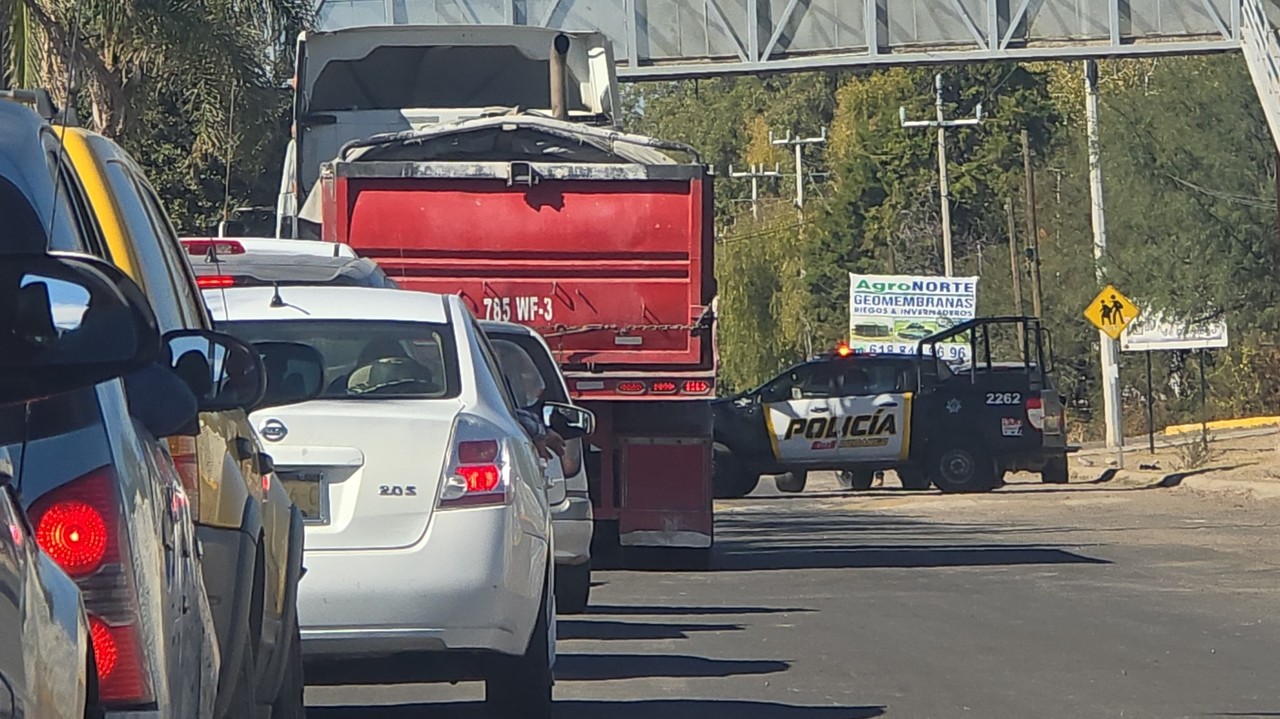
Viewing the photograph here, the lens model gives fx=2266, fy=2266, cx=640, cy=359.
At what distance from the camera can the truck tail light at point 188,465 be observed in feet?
14.1

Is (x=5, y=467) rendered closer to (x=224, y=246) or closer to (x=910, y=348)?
(x=224, y=246)

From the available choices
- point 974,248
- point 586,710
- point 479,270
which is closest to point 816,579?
point 479,270

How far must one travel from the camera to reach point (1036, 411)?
29703 mm

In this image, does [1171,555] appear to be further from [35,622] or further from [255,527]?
[35,622]

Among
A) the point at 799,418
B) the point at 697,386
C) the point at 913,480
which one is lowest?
the point at 913,480

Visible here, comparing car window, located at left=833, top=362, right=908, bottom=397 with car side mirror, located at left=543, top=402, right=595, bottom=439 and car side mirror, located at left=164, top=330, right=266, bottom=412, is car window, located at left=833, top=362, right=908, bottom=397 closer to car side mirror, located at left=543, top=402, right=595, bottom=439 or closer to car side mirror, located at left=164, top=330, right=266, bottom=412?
car side mirror, located at left=543, top=402, right=595, bottom=439

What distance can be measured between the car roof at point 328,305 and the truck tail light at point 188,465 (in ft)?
12.1

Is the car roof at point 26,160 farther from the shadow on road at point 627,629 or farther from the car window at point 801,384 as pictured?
the car window at point 801,384

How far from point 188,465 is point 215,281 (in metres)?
5.59

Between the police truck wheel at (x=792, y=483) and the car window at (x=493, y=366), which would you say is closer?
the car window at (x=493, y=366)

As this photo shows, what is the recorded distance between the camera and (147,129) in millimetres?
25547

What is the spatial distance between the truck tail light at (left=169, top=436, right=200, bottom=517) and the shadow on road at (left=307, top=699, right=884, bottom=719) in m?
4.06

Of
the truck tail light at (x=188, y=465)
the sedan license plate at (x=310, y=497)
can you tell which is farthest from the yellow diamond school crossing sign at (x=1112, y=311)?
the truck tail light at (x=188, y=465)

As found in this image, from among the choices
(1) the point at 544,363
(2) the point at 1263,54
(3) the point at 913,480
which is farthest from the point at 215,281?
(3) the point at 913,480
